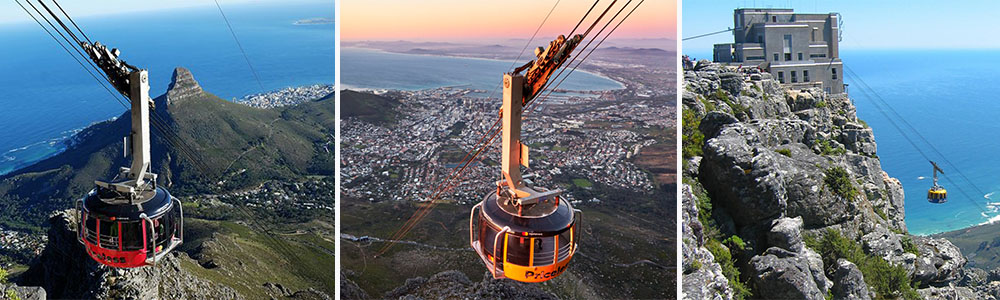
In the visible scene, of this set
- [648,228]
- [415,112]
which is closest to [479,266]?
[415,112]

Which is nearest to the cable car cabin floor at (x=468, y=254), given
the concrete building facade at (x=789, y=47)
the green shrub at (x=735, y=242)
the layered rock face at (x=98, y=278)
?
the layered rock face at (x=98, y=278)

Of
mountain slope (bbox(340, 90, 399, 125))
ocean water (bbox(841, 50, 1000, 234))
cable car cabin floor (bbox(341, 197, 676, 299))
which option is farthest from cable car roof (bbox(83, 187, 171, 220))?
ocean water (bbox(841, 50, 1000, 234))

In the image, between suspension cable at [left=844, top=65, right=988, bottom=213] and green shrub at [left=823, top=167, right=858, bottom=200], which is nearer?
green shrub at [left=823, top=167, right=858, bottom=200]

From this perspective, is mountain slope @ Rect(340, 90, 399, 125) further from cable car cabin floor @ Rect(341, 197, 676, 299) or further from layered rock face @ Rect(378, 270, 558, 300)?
layered rock face @ Rect(378, 270, 558, 300)

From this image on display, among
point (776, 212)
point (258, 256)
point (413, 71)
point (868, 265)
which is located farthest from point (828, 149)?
point (258, 256)

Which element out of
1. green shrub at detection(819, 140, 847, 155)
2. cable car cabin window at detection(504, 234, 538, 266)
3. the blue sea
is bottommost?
cable car cabin window at detection(504, 234, 538, 266)

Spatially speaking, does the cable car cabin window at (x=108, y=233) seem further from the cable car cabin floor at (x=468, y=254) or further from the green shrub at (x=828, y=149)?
the cable car cabin floor at (x=468, y=254)

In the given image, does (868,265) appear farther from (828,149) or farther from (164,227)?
(164,227)
